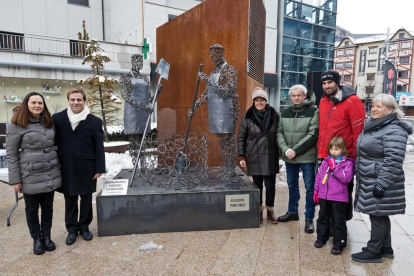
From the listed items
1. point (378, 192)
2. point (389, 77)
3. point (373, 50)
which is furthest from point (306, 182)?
point (373, 50)

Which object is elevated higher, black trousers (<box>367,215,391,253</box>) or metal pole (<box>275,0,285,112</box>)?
metal pole (<box>275,0,285,112</box>)

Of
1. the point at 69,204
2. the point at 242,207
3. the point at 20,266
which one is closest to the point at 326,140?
the point at 242,207

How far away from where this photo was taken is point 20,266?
2.84 m

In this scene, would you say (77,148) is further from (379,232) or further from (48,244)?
(379,232)

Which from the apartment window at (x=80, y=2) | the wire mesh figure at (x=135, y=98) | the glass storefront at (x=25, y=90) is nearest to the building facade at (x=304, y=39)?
the apartment window at (x=80, y=2)

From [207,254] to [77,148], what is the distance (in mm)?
1816

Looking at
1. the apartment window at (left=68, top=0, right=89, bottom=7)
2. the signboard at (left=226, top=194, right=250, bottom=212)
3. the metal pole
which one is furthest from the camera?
the metal pole

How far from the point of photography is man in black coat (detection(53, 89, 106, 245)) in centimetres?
314

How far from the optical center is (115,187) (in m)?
3.56

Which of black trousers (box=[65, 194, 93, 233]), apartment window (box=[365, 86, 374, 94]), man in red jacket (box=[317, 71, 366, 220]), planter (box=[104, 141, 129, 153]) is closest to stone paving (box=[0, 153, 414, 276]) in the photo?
black trousers (box=[65, 194, 93, 233])

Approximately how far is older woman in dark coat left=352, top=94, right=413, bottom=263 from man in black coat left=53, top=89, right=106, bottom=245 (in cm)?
278

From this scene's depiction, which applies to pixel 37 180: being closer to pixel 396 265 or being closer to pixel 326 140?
pixel 326 140

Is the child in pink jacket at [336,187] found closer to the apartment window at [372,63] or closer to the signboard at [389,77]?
the signboard at [389,77]

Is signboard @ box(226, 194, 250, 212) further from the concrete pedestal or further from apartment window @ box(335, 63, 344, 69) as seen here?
apartment window @ box(335, 63, 344, 69)
